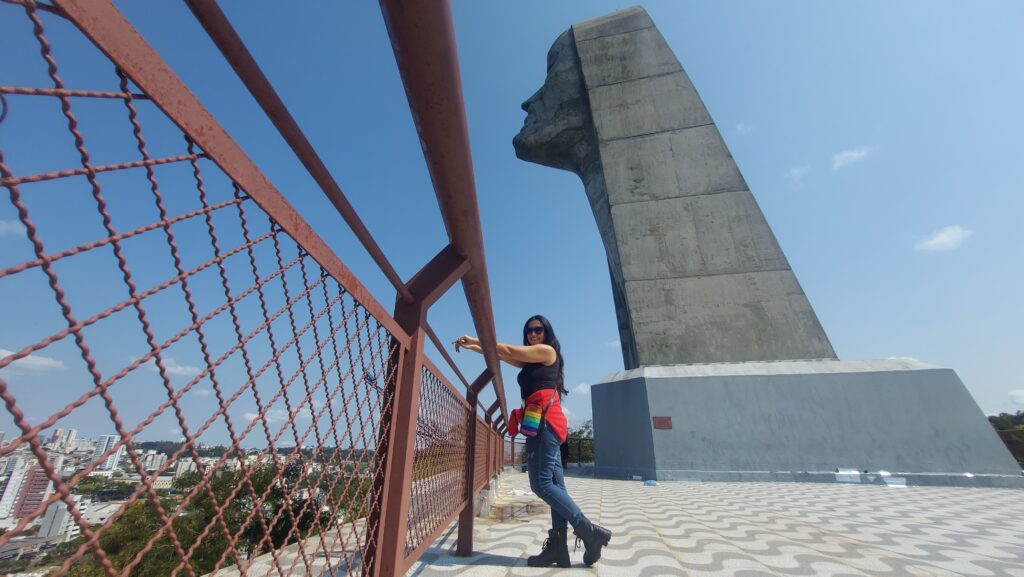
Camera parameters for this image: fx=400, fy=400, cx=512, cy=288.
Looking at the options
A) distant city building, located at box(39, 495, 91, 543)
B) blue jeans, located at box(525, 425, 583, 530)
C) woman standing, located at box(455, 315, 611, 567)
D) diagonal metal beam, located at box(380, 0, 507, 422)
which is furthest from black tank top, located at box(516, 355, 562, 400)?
distant city building, located at box(39, 495, 91, 543)

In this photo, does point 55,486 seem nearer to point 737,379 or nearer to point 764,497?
point 764,497

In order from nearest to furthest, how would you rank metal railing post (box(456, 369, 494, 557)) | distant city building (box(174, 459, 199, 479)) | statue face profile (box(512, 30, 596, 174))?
1. distant city building (box(174, 459, 199, 479))
2. metal railing post (box(456, 369, 494, 557))
3. statue face profile (box(512, 30, 596, 174))

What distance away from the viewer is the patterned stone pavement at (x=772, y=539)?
2277 millimetres

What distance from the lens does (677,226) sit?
10062 millimetres

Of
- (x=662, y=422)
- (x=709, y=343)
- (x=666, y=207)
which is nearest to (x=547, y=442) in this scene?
(x=662, y=422)

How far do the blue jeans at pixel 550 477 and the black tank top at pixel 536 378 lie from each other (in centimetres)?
24

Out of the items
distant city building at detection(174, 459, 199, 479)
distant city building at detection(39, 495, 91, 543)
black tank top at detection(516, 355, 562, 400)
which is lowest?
distant city building at detection(39, 495, 91, 543)

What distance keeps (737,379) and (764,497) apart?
3.18 meters

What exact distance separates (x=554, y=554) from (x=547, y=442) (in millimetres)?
617

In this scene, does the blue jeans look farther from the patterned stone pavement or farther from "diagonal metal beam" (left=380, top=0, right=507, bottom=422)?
"diagonal metal beam" (left=380, top=0, right=507, bottom=422)

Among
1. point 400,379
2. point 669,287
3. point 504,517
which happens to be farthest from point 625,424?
point 400,379

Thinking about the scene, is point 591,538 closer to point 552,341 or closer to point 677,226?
point 552,341

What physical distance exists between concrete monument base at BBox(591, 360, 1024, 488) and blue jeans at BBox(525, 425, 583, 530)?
6.51 metres

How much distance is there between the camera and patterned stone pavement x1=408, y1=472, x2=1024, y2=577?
2277 millimetres
